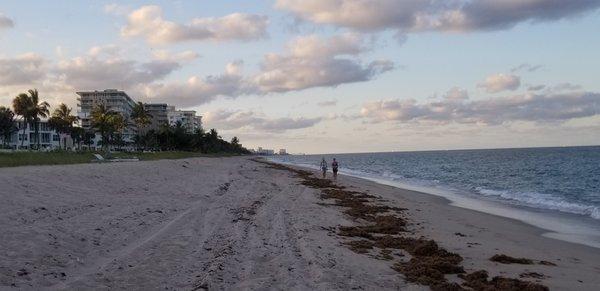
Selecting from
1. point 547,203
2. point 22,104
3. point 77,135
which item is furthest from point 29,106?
point 547,203

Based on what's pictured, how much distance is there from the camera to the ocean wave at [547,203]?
78.0 ft

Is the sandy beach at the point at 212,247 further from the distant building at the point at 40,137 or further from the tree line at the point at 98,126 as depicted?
the distant building at the point at 40,137

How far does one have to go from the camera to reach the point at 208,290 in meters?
7.61

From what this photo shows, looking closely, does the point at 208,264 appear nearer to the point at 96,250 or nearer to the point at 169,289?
the point at 169,289

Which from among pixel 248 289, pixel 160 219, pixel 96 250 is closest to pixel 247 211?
pixel 160 219

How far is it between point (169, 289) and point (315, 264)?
3.05 m

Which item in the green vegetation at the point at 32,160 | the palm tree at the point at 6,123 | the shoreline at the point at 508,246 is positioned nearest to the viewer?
the shoreline at the point at 508,246

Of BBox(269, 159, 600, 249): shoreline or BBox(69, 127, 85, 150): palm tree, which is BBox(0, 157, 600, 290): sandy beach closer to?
BBox(269, 159, 600, 249): shoreline

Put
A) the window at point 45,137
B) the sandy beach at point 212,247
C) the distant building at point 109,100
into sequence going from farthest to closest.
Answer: the distant building at point 109,100 < the window at point 45,137 < the sandy beach at point 212,247

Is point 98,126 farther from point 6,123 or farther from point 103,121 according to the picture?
point 6,123

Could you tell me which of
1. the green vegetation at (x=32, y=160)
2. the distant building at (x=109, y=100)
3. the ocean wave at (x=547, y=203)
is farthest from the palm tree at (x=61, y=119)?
the ocean wave at (x=547, y=203)

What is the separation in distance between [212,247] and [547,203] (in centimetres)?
2318

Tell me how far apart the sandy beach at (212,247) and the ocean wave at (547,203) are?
680 cm

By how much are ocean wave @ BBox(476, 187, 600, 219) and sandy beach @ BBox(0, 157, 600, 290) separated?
22.3 ft
